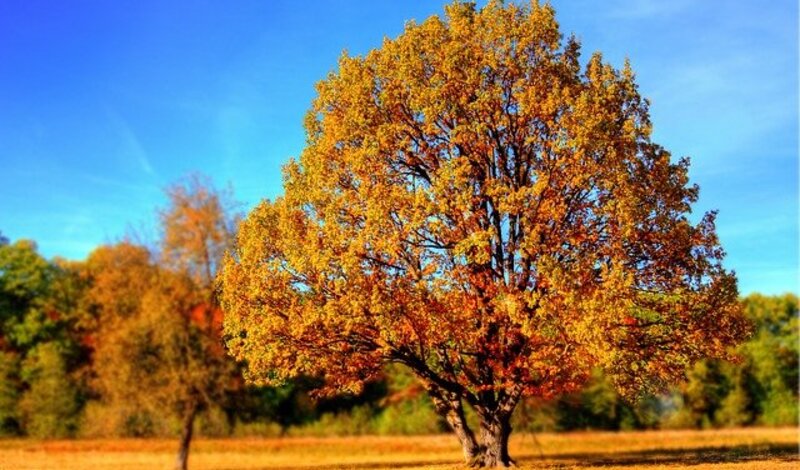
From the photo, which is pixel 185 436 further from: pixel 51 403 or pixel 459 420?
pixel 51 403

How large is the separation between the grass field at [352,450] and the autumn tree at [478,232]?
452 inches

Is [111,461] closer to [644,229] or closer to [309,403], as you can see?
[309,403]

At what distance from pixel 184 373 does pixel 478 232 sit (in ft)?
71.9

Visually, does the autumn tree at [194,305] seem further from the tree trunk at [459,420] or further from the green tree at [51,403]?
the green tree at [51,403]

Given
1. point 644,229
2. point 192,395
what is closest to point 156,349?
point 192,395

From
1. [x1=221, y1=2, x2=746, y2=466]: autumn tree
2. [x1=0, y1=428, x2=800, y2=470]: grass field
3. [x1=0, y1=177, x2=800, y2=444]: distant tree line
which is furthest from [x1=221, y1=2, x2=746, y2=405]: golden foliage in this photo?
[x1=0, y1=428, x2=800, y2=470]: grass field

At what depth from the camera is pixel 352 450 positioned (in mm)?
53688

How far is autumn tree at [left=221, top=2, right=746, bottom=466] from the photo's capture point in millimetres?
26438

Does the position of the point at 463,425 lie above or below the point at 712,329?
below

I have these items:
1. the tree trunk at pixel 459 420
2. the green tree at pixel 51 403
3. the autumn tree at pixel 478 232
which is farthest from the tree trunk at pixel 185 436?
the green tree at pixel 51 403

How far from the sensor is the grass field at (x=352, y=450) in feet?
139

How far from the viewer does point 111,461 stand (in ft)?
149

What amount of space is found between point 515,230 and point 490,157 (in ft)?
9.90

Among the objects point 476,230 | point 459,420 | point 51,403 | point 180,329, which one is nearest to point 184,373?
point 180,329
